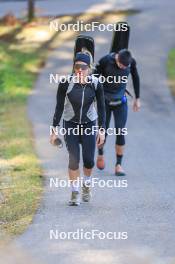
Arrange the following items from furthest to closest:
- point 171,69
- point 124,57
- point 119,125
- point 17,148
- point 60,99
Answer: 1. point 171,69
2. point 17,148
3. point 119,125
4. point 124,57
5. point 60,99

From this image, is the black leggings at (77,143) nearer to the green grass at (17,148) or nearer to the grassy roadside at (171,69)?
the green grass at (17,148)

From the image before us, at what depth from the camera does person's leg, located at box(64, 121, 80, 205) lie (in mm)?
9031

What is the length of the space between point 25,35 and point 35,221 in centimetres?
1631

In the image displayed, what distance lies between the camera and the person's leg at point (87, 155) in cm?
907

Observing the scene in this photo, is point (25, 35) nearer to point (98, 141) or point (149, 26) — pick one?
point (149, 26)

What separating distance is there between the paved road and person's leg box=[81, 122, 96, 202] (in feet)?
0.62

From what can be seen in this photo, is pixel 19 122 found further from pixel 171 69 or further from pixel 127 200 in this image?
pixel 171 69

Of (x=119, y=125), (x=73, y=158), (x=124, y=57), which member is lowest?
(x=73, y=158)

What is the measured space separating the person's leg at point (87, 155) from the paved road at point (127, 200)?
190 mm

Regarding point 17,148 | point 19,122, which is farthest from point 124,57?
point 19,122

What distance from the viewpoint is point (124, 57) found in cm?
1010

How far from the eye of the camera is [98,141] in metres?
9.20

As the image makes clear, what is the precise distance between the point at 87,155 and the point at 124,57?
1.65m

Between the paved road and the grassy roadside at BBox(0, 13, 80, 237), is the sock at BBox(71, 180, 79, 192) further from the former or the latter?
the grassy roadside at BBox(0, 13, 80, 237)
